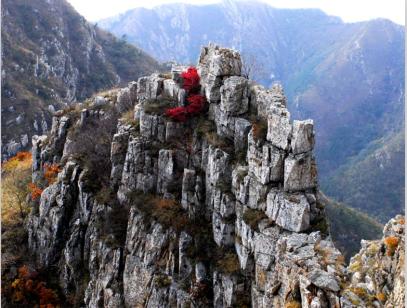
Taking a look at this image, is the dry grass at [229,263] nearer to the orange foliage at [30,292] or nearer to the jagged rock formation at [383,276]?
the jagged rock formation at [383,276]

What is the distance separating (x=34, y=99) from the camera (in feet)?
436

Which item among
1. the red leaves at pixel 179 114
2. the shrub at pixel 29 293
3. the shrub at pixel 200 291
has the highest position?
the red leaves at pixel 179 114

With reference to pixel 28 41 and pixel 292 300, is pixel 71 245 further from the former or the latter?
pixel 28 41

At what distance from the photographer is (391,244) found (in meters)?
21.3

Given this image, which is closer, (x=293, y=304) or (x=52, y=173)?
(x=293, y=304)

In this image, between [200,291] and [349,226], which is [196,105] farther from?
[349,226]

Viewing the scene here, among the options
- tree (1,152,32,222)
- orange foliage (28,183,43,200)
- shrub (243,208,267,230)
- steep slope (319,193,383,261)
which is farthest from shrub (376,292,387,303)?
steep slope (319,193,383,261)

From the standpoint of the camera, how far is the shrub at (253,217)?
35.2 meters

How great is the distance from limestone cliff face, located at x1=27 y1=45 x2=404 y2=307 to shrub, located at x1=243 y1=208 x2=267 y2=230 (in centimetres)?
9

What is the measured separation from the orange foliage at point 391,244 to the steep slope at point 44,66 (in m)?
108

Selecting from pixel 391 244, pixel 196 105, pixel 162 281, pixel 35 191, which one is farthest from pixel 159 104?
pixel 391 244

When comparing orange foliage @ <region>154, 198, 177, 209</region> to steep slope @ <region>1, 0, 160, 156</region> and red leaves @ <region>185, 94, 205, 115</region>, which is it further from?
steep slope @ <region>1, 0, 160, 156</region>

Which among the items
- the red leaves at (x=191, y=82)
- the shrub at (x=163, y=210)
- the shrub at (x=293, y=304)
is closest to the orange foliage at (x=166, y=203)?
the shrub at (x=163, y=210)

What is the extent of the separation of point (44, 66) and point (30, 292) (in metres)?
113
